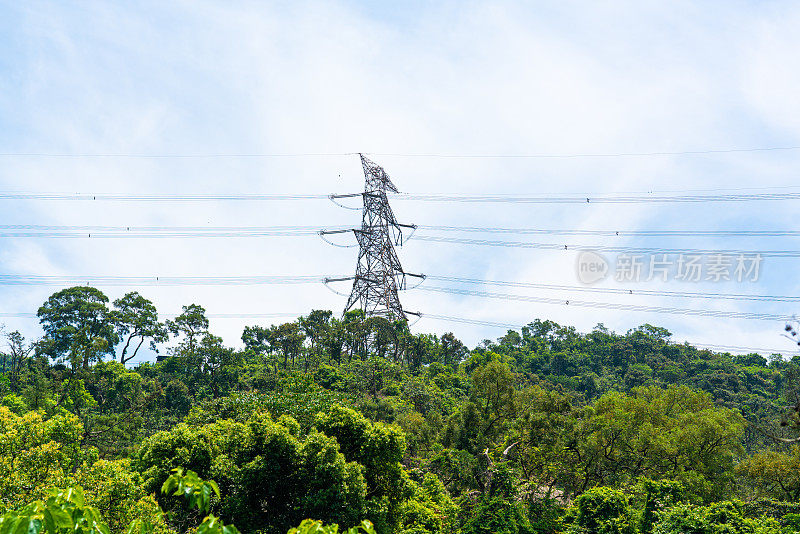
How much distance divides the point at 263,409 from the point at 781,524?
70.3 feet

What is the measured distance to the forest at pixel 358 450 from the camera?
16.2 metres

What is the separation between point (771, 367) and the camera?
299ft

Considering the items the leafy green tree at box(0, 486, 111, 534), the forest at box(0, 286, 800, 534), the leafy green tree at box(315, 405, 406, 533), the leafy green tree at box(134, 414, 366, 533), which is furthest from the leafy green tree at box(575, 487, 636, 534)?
the leafy green tree at box(0, 486, 111, 534)

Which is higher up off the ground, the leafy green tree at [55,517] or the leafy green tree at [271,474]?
the leafy green tree at [55,517]

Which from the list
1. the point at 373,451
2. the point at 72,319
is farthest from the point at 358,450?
the point at 72,319

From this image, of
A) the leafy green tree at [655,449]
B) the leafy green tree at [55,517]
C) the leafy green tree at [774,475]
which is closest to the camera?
the leafy green tree at [55,517]

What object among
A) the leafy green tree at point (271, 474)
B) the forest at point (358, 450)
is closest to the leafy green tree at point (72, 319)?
the forest at point (358, 450)

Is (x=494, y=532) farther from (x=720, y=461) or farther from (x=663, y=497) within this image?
(x=720, y=461)

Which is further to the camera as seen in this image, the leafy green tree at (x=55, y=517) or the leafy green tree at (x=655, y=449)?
the leafy green tree at (x=655, y=449)

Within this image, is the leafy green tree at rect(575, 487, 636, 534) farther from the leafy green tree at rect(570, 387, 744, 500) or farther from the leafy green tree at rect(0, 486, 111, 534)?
the leafy green tree at rect(0, 486, 111, 534)

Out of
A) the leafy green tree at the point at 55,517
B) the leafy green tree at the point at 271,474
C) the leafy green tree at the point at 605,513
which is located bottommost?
the leafy green tree at the point at 605,513

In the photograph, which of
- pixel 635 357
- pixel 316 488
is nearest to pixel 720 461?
pixel 316 488

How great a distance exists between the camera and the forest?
637 inches

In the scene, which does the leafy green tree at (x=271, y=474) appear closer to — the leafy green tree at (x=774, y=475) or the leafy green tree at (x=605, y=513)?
the leafy green tree at (x=605, y=513)
